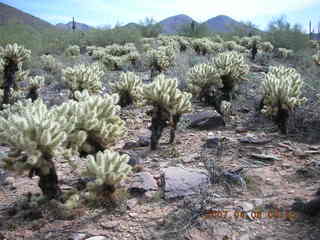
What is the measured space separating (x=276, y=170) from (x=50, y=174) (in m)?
2.83

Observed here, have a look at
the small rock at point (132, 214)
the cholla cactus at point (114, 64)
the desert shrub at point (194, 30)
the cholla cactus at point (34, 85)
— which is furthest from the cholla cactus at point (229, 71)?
the desert shrub at point (194, 30)

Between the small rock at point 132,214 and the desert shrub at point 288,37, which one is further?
the desert shrub at point 288,37

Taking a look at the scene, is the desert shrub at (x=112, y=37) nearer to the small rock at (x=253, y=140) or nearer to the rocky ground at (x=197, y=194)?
the rocky ground at (x=197, y=194)

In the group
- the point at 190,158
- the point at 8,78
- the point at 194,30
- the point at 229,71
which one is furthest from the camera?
the point at 194,30

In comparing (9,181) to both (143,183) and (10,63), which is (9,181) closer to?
(143,183)

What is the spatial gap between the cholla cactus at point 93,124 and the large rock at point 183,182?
2.77 ft

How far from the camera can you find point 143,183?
4.09 metres

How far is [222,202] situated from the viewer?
3.65 metres

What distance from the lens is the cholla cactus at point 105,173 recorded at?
354cm

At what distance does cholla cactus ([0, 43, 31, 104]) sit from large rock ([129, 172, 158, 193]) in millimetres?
4908

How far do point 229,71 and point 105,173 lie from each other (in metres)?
4.91

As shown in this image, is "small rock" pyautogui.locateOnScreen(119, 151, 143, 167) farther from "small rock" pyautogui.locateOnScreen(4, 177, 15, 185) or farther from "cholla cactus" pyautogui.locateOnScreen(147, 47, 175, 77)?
"cholla cactus" pyautogui.locateOnScreen(147, 47, 175, 77)

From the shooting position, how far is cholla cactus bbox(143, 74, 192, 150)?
509 cm

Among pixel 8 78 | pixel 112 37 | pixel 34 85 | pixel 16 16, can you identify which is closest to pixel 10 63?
pixel 8 78
